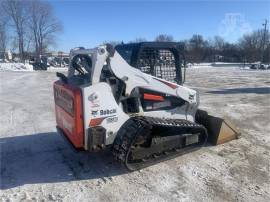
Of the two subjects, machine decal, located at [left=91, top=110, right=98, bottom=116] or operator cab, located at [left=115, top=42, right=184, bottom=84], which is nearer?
machine decal, located at [left=91, top=110, right=98, bottom=116]

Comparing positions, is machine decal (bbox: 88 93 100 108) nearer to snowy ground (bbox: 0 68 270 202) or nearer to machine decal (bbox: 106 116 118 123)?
machine decal (bbox: 106 116 118 123)


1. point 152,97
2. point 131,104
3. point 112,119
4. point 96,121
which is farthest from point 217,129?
point 96,121

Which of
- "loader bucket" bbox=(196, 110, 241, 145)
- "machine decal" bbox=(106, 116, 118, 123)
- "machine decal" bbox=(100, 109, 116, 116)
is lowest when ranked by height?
"loader bucket" bbox=(196, 110, 241, 145)

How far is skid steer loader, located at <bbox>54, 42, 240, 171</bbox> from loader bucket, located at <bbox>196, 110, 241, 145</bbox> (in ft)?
1.30

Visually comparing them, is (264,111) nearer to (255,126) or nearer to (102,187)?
(255,126)

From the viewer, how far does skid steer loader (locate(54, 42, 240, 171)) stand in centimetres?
435

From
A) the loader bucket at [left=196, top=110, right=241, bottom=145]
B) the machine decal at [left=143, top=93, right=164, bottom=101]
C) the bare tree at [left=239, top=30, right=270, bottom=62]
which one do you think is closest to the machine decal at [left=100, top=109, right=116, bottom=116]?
the machine decal at [left=143, top=93, right=164, bottom=101]

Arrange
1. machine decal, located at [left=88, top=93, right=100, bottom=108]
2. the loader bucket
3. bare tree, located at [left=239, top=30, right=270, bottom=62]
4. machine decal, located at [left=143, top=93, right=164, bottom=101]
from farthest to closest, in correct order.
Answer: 1. bare tree, located at [left=239, top=30, right=270, bottom=62]
2. the loader bucket
3. machine decal, located at [left=143, top=93, right=164, bottom=101]
4. machine decal, located at [left=88, top=93, right=100, bottom=108]

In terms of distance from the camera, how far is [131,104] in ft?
15.9

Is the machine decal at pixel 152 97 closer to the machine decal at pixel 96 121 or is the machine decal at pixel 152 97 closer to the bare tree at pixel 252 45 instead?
the machine decal at pixel 96 121

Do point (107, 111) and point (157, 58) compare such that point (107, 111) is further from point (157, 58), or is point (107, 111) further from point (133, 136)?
point (157, 58)

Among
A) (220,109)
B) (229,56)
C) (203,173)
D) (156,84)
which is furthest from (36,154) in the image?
(229,56)

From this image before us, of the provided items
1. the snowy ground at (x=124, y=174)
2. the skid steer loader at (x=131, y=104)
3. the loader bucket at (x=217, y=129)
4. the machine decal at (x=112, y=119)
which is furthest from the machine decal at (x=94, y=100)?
the loader bucket at (x=217, y=129)

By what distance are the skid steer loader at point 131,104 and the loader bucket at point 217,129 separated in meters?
0.40
